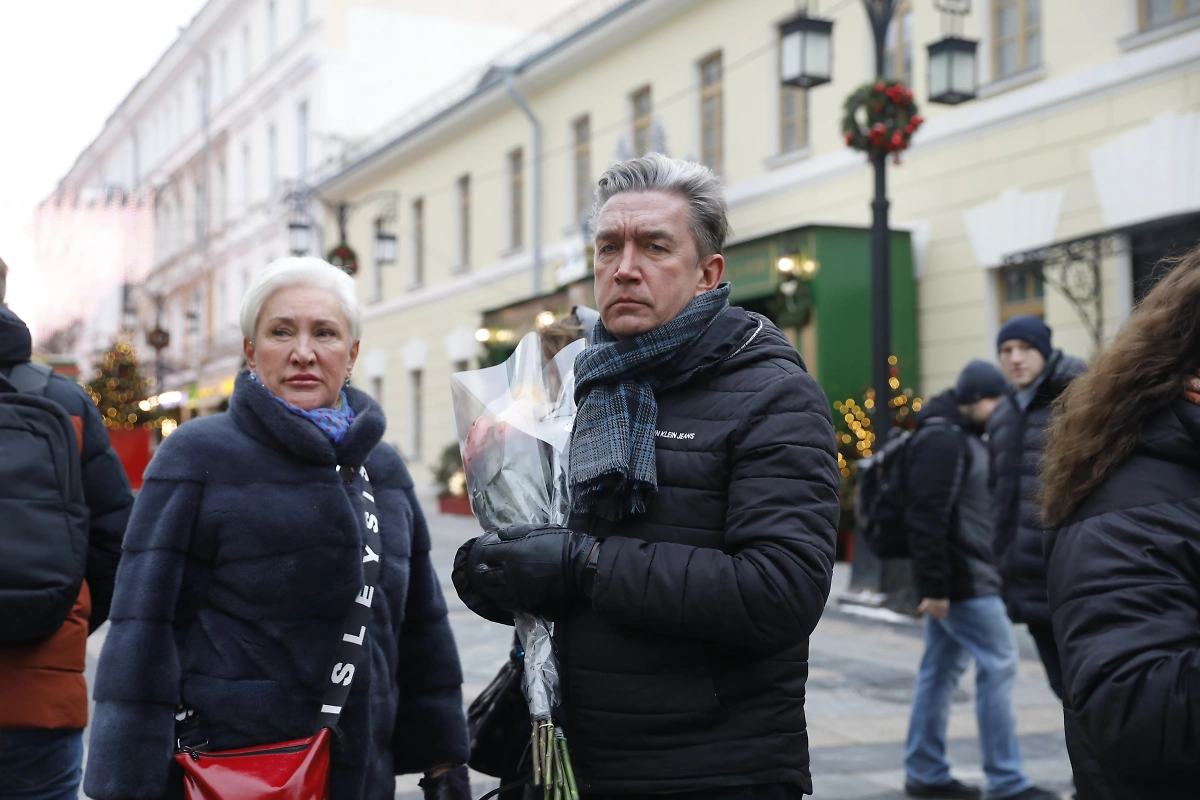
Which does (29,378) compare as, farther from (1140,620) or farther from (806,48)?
(806,48)

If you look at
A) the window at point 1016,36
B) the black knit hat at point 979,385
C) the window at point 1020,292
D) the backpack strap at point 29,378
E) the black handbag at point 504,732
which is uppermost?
the window at point 1016,36

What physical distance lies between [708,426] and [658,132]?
668 inches

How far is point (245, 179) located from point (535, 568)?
128 feet

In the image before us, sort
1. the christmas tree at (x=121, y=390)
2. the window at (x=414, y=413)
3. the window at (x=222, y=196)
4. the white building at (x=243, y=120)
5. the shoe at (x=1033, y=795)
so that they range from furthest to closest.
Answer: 1. the window at (x=222, y=196)
2. the white building at (x=243, y=120)
3. the window at (x=414, y=413)
4. the christmas tree at (x=121, y=390)
5. the shoe at (x=1033, y=795)

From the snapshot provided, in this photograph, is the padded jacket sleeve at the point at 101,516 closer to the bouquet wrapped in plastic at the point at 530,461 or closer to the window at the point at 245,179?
the bouquet wrapped in plastic at the point at 530,461

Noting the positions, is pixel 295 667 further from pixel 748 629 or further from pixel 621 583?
pixel 748 629

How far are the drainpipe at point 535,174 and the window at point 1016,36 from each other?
10854 mm

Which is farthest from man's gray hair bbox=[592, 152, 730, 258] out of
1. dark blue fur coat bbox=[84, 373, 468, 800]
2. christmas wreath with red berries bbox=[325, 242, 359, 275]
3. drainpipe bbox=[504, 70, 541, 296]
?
drainpipe bbox=[504, 70, 541, 296]

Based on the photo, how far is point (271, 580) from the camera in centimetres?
269

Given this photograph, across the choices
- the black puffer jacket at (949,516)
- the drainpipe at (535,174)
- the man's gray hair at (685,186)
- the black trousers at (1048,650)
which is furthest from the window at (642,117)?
the man's gray hair at (685,186)

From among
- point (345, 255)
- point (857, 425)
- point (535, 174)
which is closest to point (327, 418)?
point (857, 425)

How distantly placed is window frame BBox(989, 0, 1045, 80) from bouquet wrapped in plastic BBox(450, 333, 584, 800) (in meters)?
11.7

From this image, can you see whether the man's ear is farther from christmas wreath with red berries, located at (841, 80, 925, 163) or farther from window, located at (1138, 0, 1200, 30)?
window, located at (1138, 0, 1200, 30)

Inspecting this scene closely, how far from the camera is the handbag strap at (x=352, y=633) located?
271cm
